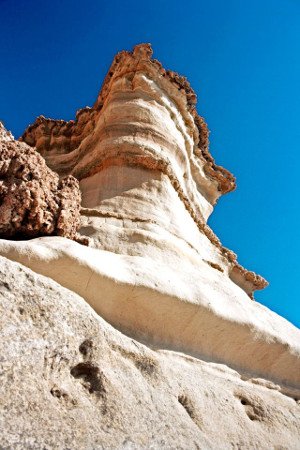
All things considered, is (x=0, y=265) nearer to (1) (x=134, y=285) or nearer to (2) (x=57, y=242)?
(2) (x=57, y=242)

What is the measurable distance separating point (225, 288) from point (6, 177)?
2936 mm

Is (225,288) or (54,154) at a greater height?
(54,154)

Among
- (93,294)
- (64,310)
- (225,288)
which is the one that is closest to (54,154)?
(225,288)

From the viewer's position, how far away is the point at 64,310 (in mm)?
3352

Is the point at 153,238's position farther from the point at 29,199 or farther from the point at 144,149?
the point at 144,149

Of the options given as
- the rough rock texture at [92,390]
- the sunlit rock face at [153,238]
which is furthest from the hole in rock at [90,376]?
the sunlit rock face at [153,238]

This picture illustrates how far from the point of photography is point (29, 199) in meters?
4.59

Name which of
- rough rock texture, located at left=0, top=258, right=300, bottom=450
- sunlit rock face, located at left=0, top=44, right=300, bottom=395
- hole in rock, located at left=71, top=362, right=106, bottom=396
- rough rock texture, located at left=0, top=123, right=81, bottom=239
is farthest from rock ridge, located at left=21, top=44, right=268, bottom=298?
hole in rock, located at left=71, top=362, right=106, bottom=396

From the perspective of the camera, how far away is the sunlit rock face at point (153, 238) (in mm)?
4281

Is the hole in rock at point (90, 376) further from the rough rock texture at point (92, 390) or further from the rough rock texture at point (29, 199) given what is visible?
the rough rock texture at point (29, 199)

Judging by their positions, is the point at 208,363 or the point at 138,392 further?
the point at 208,363

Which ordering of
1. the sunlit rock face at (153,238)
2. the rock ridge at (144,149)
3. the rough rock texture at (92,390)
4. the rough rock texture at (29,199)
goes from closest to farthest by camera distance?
the rough rock texture at (92,390) < the sunlit rock face at (153,238) < the rough rock texture at (29,199) < the rock ridge at (144,149)

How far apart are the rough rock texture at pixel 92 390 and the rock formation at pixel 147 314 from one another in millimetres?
12

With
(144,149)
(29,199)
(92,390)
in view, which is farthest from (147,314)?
(144,149)
